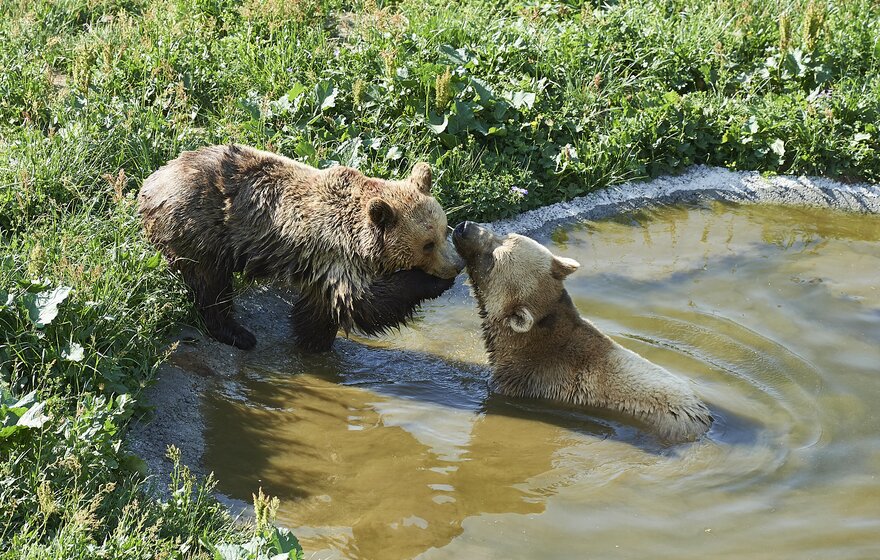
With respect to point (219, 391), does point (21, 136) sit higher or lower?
higher

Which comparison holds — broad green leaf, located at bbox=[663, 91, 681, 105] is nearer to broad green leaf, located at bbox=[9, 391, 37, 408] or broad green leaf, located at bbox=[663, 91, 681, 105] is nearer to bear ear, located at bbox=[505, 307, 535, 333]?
bear ear, located at bbox=[505, 307, 535, 333]

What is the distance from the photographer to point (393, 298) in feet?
21.8

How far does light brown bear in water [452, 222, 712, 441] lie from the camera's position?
6672 mm

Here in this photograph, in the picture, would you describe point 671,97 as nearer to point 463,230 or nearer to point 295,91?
point 295,91

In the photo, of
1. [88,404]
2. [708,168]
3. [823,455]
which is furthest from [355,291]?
[708,168]

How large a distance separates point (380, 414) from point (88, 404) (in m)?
1.92

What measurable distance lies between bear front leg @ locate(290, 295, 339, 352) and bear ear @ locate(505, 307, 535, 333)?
1.20 m

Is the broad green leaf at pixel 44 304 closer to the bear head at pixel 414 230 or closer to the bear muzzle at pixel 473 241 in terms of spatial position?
the bear head at pixel 414 230

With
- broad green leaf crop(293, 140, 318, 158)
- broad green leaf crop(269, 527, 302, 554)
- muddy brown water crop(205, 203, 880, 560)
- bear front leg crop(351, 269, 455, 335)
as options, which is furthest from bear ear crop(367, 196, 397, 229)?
broad green leaf crop(269, 527, 302, 554)

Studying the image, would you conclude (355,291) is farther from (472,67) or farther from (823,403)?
(472,67)

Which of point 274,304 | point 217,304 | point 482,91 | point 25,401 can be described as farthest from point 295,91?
point 25,401

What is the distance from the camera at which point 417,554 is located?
504 cm

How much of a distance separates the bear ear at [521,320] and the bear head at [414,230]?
1.58 ft

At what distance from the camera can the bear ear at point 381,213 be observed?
6.39 meters
